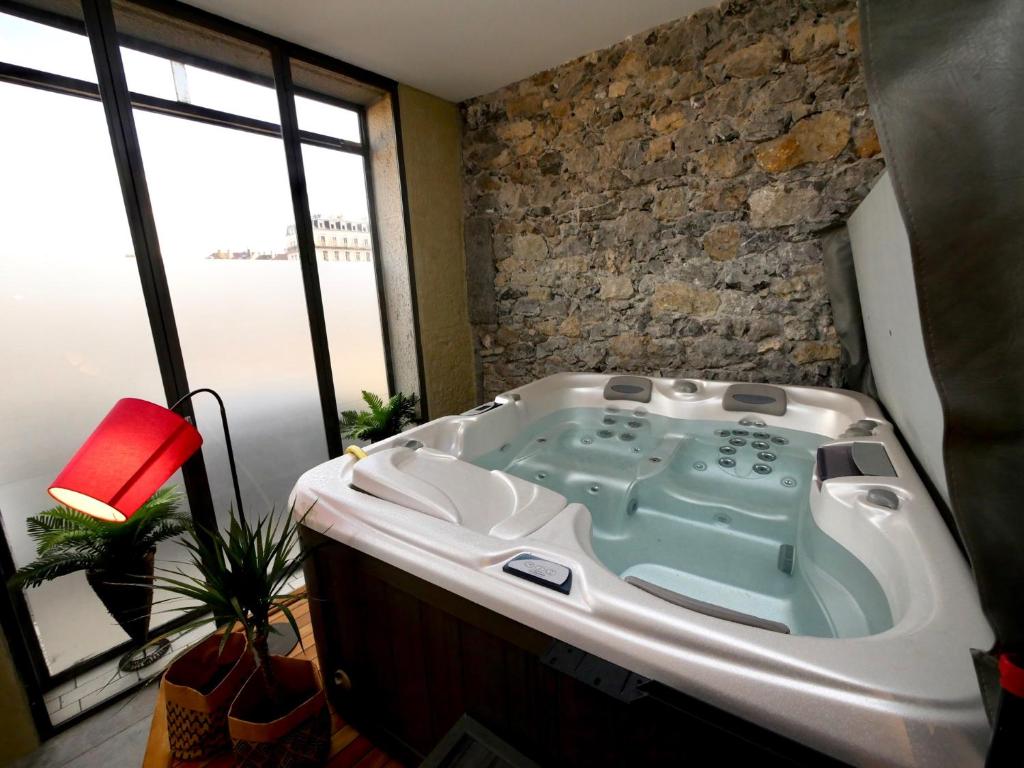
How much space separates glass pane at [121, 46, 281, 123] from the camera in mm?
1683

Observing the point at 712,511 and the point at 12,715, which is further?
the point at 712,511

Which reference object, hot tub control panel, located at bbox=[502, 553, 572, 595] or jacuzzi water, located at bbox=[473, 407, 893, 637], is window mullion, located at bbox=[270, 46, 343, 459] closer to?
jacuzzi water, located at bbox=[473, 407, 893, 637]

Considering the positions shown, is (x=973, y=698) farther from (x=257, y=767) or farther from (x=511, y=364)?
(x=511, y=364)

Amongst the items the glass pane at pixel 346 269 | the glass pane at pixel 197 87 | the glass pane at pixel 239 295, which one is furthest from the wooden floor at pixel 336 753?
the glass pane at pixel 197 87

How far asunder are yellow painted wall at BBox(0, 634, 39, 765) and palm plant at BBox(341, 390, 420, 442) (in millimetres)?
1333

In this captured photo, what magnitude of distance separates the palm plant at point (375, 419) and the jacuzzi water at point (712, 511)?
77cm

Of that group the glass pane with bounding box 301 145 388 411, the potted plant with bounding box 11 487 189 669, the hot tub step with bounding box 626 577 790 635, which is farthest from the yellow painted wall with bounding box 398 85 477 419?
the hot tub step with bounding box 626 577 790 635

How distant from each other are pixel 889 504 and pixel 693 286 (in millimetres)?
1394

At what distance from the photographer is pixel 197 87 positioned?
1857 millimetres

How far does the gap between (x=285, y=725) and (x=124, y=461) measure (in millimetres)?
662

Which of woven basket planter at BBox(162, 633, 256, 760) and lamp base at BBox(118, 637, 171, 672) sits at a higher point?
woven basket planter at BBox(162, 633, 256, 760)

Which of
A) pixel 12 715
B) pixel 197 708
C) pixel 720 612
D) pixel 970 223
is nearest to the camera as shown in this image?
pixel 970 223

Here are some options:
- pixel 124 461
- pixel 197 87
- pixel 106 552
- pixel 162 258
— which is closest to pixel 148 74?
pixel 197 87

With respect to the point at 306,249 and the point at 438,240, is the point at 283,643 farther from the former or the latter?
the point at 438,240
